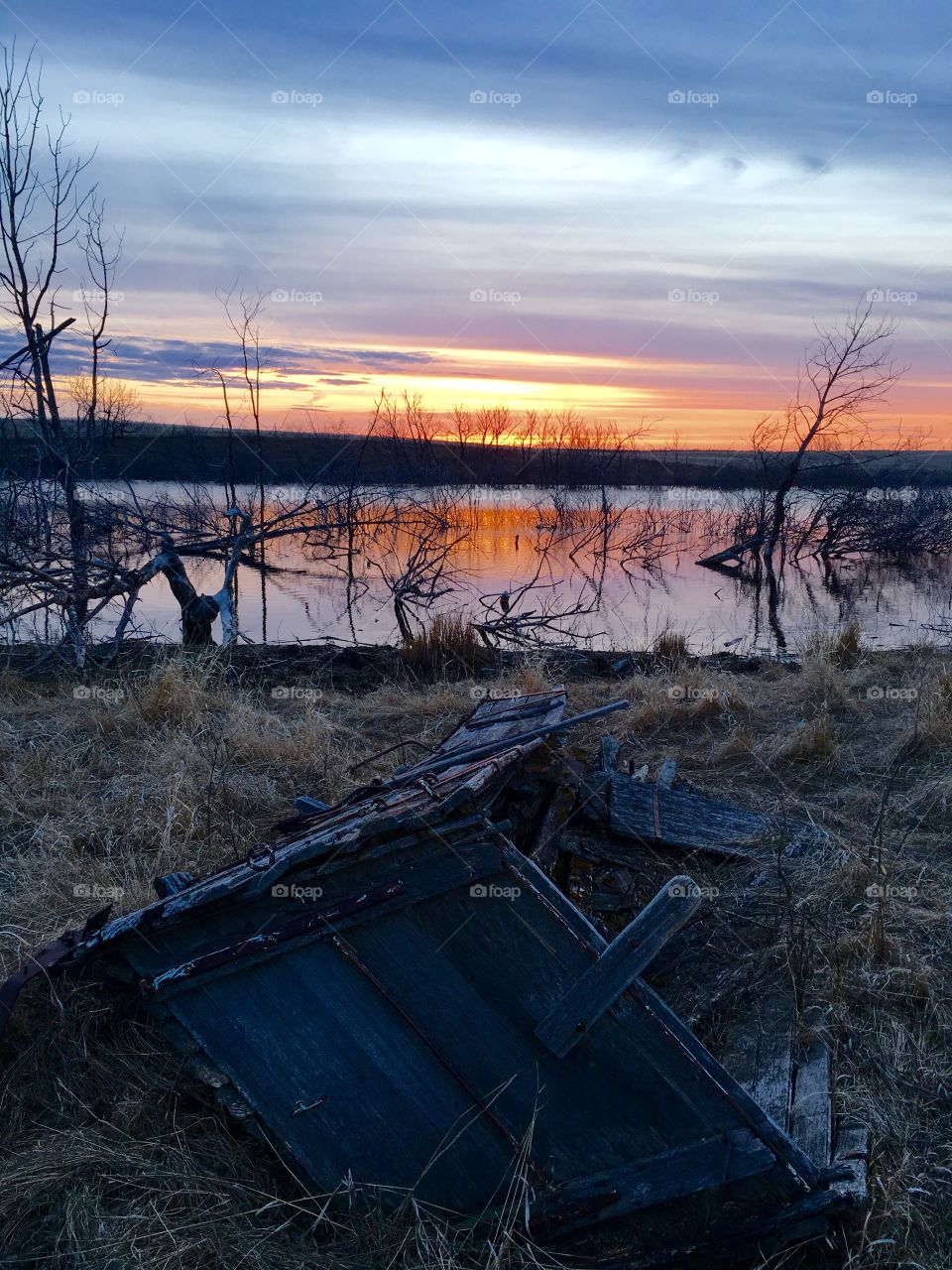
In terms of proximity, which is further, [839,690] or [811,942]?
[839,690]

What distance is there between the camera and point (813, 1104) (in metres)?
3.19

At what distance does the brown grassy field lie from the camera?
2.83 m

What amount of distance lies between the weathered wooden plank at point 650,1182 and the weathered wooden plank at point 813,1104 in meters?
0.47

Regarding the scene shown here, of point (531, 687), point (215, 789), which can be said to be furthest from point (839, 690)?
point (215, 789)

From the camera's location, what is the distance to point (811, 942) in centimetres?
404

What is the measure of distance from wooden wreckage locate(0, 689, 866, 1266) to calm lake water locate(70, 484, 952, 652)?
9.03 metres

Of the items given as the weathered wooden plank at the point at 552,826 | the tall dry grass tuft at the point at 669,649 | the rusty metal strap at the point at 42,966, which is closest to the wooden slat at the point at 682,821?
the weathered wooden plank at the point at 552,826

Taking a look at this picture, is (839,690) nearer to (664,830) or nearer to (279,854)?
(664,830)

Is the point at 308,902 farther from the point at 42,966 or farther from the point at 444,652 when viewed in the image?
the point at 444,652

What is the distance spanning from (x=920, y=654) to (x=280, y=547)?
721 inches

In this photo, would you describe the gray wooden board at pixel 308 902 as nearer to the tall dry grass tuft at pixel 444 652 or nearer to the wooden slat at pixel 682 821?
the wooden slat at pixel 682 821

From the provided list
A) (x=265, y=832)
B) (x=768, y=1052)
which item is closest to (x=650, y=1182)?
(x=768, y=1052)

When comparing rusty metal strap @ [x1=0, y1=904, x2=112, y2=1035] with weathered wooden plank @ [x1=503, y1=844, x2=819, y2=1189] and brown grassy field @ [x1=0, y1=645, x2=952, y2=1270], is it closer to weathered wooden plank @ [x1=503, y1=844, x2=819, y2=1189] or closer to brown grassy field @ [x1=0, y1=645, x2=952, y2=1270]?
brown grassy field @ [x1=0, y1=645, x2=952, y2=1270]

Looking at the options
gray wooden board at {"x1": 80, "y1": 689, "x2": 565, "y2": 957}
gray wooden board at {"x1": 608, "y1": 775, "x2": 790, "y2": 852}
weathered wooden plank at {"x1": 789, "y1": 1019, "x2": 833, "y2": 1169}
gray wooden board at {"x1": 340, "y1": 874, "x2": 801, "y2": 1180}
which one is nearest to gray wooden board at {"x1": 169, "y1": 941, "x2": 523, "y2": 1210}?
gray wooden board at {"x1": 340, "y1": 874, "x2": 801, "y2": 1180}
